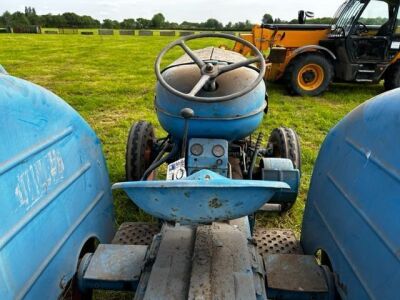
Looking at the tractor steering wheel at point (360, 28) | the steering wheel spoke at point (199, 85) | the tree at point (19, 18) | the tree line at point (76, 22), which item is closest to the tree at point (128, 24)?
the tree line at point (76, 22)

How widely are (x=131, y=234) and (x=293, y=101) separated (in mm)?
4984

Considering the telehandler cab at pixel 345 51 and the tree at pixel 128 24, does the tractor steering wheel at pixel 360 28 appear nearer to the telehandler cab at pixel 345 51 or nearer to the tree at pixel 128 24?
the telehandler cab at pixel 345 51

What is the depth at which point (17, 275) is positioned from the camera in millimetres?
1357

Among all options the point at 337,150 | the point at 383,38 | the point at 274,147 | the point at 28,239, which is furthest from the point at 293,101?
the point at 28,239

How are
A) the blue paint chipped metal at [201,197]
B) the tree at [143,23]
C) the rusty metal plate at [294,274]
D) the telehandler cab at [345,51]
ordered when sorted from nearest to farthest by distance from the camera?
the blue paint chipped metal at [201,197]
the rusty metal plate at [294,274]
the telehandler cab at [345,51]
the tree at [143,23]

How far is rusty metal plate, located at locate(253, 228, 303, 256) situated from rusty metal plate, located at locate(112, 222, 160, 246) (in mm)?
586

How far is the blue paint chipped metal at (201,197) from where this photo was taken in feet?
4.07

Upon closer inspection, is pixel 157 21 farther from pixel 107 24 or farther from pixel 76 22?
pixel 76 22

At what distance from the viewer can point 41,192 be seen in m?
1.57

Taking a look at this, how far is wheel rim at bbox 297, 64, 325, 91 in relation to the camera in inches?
275

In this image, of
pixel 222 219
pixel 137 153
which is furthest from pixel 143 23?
pixel 222 219

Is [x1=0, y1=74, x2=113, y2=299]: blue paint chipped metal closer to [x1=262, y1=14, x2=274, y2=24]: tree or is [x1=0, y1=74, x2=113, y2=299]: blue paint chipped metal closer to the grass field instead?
the grass field

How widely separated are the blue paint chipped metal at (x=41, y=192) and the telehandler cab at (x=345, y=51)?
559 centimetres

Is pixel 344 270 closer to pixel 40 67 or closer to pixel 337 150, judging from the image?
pixel 337 150
